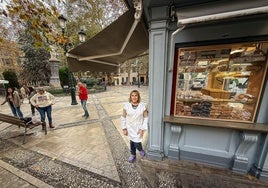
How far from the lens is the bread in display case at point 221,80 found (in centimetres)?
214

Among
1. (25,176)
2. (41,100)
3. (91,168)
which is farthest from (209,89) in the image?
(41,100)

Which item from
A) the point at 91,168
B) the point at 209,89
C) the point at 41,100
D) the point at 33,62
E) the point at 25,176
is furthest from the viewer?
the point at 33,62

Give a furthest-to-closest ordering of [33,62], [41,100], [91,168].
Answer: [33,62] → [41,100] → [91,168]

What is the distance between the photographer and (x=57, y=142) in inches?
157

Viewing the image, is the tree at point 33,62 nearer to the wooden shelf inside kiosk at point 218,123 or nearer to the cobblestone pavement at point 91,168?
the cobblestone pavement at point 91,168

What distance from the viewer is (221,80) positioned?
7.91ft

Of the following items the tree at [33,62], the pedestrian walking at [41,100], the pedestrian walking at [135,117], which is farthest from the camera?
the tree at [33,62]

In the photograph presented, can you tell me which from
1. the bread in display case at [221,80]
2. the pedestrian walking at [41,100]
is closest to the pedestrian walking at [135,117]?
the bread in display case at [221,80]

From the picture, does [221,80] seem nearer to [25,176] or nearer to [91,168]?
[91,168]

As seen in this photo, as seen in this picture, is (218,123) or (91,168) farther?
(91,168)

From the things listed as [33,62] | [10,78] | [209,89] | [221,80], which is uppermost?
[33,62]

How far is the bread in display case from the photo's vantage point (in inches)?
84.4

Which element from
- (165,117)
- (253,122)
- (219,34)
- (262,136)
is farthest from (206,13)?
(262,136)

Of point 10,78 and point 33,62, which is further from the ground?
point 33,62
